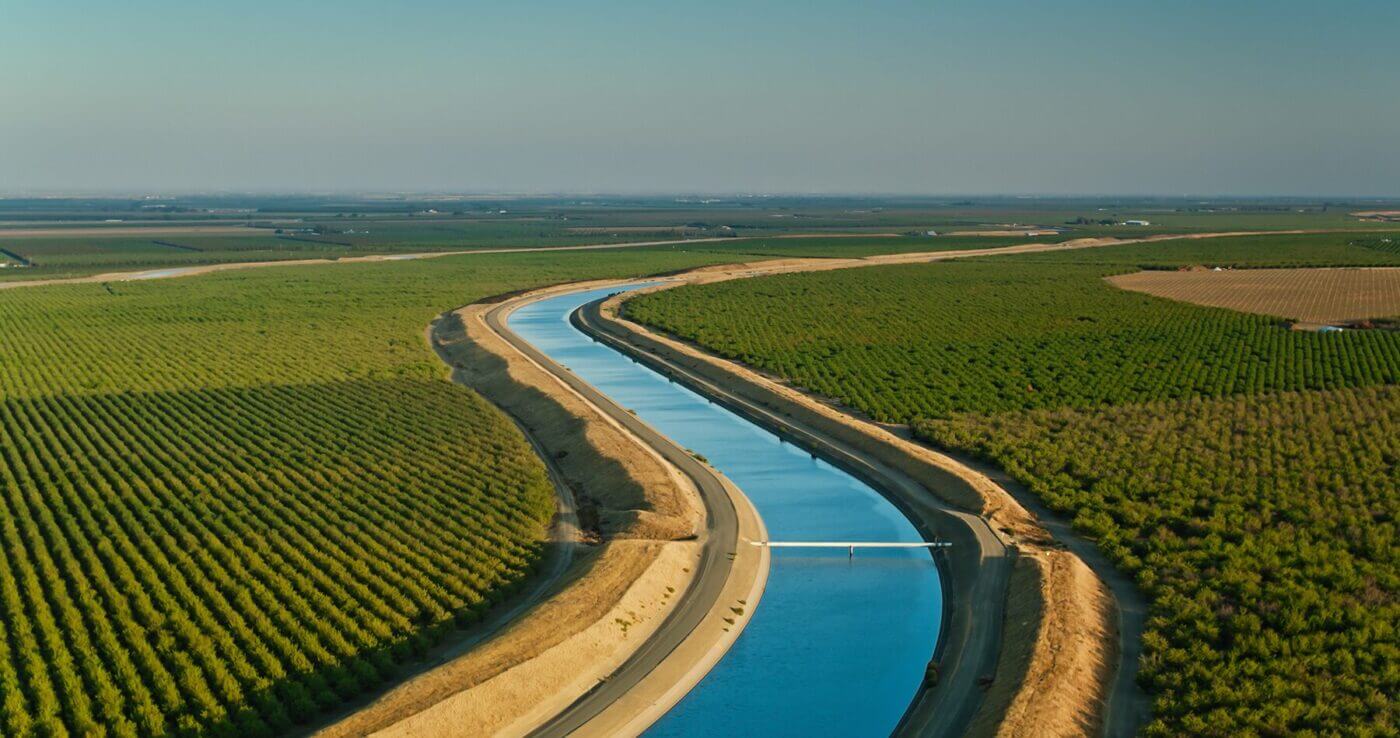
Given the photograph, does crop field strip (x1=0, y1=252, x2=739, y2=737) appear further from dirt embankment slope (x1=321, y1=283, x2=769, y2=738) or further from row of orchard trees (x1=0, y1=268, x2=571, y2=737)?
dirt embankment slope (x1=321, y1=283, x2=769, y2=738)

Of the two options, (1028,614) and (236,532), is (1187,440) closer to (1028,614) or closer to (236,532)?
(1028,614)

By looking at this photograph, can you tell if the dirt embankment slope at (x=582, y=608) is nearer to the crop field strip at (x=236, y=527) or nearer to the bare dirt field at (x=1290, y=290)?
the crop field strip at (x=236, y=527)

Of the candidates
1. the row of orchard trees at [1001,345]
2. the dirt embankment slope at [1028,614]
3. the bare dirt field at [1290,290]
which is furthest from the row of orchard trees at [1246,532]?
the bare dirt field at [1290,290]

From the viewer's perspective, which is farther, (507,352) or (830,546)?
(507,352)

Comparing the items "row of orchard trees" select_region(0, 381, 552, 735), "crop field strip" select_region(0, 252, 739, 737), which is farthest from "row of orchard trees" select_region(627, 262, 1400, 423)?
"row of orchard trees" select_region(0, 381, 552, 735)

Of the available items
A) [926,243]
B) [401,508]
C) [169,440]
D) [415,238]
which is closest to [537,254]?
[415,238]

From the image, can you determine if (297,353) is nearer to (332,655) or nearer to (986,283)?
(332,655)

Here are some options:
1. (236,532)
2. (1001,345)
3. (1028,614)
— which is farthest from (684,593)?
(1001,345)
